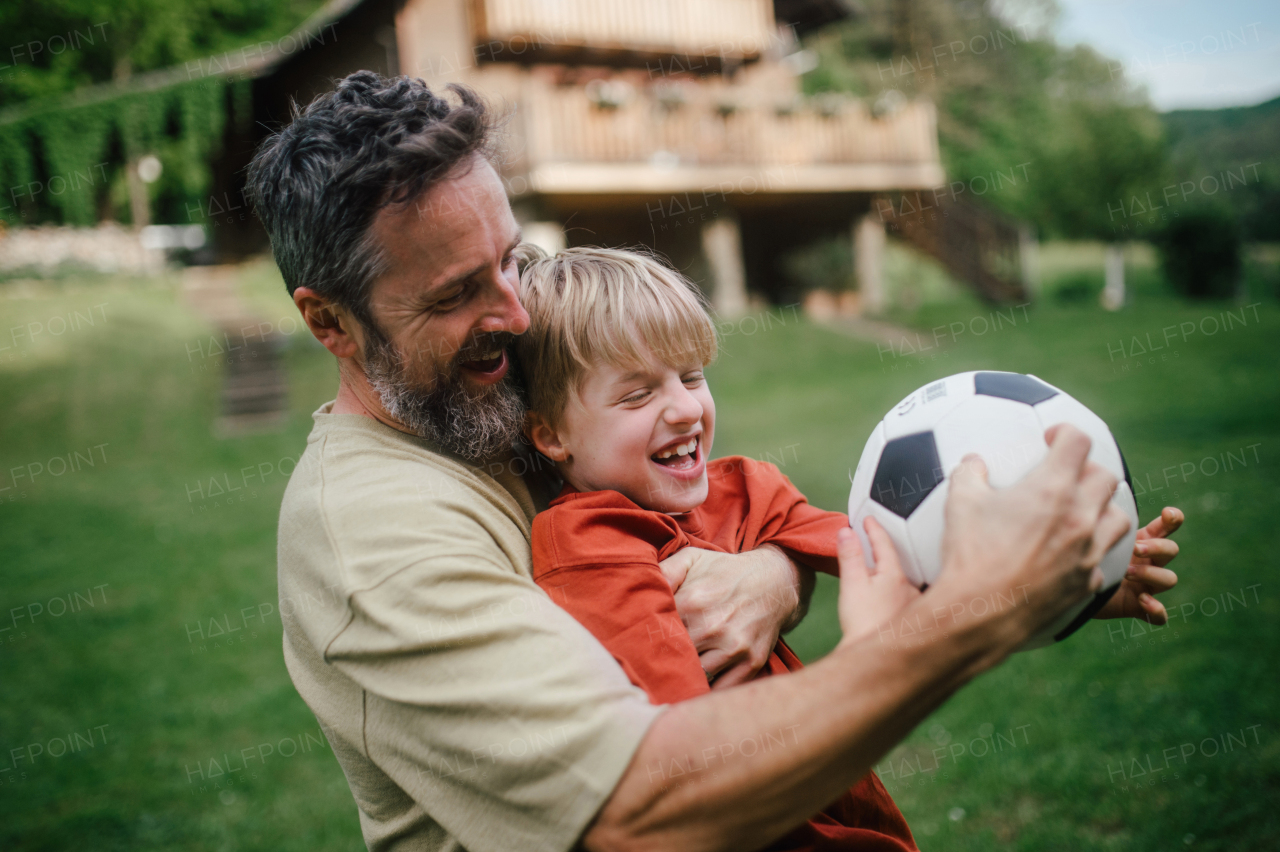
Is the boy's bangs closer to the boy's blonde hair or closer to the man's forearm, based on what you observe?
the boy's blonde hair

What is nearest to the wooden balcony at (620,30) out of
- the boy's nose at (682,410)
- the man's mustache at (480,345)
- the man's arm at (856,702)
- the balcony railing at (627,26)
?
the balcony railing at (627,26)

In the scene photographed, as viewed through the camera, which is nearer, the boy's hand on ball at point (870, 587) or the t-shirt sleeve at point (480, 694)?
the t-shirt sleeve at point (480, 694)

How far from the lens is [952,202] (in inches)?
691

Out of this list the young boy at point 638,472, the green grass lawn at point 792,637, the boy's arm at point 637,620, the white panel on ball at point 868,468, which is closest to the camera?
the boy's arm at point 637,620

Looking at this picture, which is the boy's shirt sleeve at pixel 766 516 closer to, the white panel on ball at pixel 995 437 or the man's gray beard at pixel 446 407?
the white panel on ball at pixel 995 437

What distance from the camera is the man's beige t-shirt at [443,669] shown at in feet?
3.76

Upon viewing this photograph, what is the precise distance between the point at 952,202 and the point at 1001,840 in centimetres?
1636

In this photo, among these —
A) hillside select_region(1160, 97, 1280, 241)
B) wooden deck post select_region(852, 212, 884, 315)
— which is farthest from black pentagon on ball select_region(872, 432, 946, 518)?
hillside select_region(1160, 97, 1280, 241)

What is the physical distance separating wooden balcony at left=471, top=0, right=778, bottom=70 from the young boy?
1358cm

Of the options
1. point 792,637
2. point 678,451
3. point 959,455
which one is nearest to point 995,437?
point 959,455

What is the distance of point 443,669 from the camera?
47.6 inches

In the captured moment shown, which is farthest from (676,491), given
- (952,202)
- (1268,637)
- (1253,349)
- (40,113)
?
(40,113)

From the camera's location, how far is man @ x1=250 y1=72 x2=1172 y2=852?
112 cm

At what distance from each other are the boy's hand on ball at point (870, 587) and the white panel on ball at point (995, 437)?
181mm
